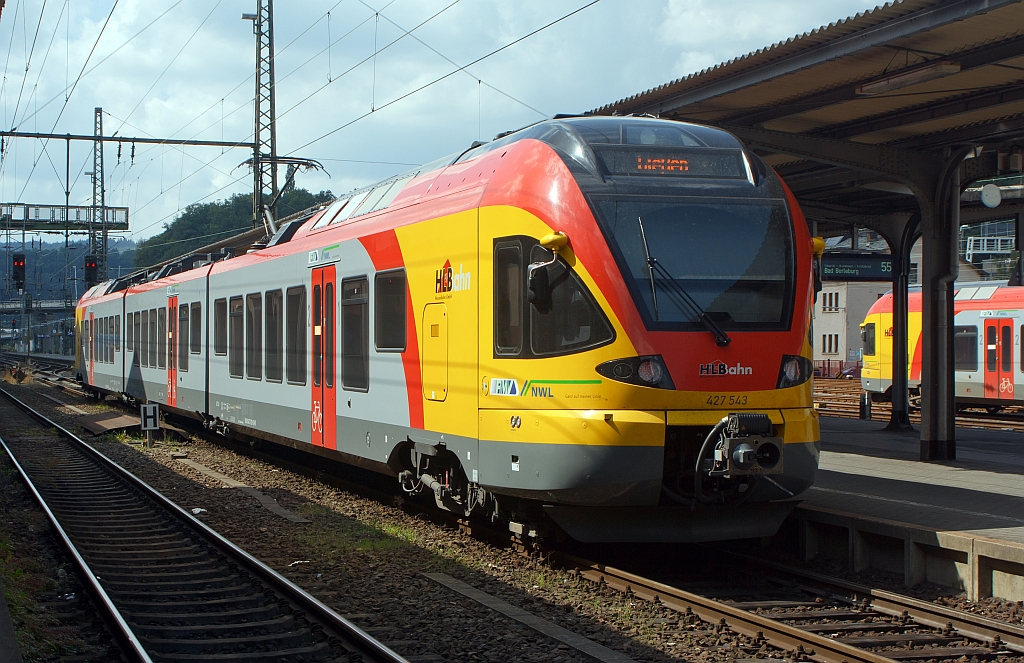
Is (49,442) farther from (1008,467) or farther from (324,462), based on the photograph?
(1008,467)

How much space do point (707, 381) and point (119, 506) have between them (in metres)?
7.99

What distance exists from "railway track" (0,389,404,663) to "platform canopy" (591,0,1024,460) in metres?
7.52

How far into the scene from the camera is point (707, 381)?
25.8 ft

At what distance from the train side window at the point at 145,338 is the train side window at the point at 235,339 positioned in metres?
7.28

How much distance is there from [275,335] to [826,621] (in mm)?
8701

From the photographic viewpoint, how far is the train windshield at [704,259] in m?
7.88

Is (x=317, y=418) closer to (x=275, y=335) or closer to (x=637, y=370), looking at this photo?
(x=275, y=335)

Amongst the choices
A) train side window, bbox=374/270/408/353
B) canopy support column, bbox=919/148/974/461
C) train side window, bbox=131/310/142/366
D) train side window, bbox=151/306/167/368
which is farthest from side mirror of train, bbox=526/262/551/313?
train side window, bbox=131/310/142/366

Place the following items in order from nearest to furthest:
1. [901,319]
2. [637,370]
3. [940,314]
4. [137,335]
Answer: [637,370]
[940,314]
[901,319]
[137,335]

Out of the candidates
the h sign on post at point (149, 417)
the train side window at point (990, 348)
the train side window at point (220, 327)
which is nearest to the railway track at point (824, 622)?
the train side window at point (220, 327)

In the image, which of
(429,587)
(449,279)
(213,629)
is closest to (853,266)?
(449,279)

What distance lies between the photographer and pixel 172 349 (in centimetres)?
2009

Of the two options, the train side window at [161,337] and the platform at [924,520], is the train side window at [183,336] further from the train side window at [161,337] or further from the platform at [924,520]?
the platform at [924,520]

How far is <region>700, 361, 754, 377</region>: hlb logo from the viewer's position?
25.7ft
